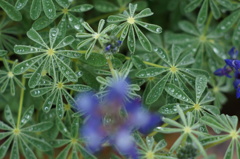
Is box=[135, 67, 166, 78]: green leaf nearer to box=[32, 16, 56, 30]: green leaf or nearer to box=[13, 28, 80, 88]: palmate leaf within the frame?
box=[13, 28, 80, 88]: palmate leaf

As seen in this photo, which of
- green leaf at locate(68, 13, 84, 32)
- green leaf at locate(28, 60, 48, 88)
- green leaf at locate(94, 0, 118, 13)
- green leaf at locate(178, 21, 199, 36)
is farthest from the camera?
green leaf at locate(178, 21, 199, 36)

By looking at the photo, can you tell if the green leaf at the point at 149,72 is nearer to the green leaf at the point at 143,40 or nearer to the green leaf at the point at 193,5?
the green leaf at the point at 143,40

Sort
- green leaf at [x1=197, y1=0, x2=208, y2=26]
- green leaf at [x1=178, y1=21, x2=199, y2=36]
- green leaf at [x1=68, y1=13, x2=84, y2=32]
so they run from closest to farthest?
green leaf at [x1=68, y1=13, x2=84, y2=32] < green leaf at [x1=197, y1=0, x2=208, y2=26] < green leaf at [x1=178, y1=21, x2=199, y2=36]

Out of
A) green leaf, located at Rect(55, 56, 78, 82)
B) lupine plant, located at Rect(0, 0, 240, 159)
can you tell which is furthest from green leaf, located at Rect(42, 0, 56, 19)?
green leaf, located at Rect(55, 56, 78, 82)

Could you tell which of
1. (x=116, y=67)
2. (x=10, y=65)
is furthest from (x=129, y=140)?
(x=10, y=65)

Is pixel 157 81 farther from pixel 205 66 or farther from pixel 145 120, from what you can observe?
pixel 205 66

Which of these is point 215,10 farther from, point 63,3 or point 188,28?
point 63,3
